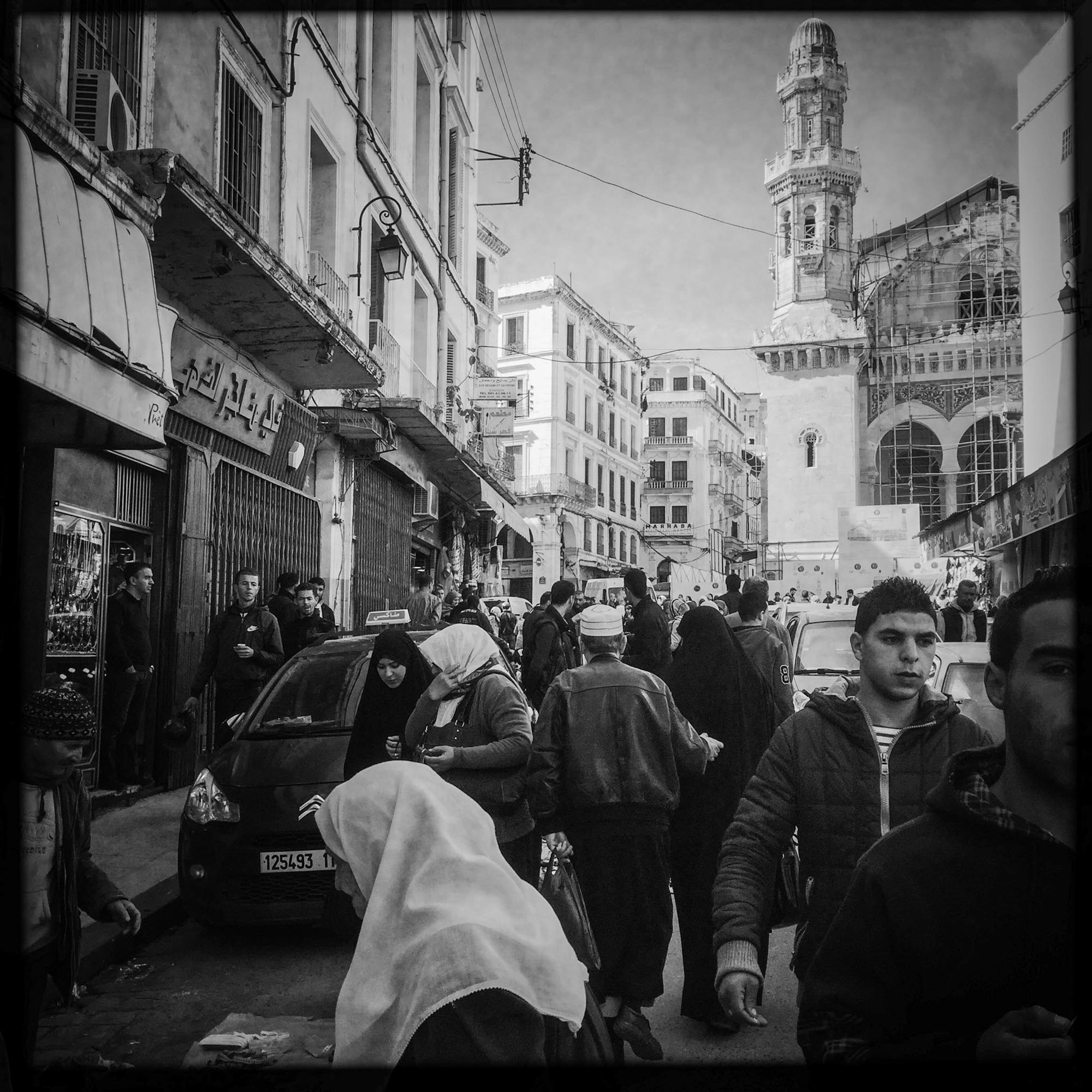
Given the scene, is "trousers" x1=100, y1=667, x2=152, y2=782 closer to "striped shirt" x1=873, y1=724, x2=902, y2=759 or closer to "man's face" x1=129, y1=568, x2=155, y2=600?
"man's face" x1=129, y1=568, x2=155, y2=600

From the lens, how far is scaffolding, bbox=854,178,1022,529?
48.0 metres

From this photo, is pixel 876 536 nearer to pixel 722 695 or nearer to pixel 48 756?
pixel 722 695

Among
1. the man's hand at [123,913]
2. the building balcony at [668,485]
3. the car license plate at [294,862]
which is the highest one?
the building balcony at [668,485]

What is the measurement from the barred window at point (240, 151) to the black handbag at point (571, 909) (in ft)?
27.5

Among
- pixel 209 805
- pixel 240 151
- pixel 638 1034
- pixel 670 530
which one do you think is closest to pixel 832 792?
pixel 638 1034

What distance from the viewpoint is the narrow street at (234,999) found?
4000 millimetres

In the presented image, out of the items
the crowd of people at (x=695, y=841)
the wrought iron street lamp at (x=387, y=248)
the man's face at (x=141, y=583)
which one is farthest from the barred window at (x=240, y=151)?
the crowd of people at (x=695, y=841)

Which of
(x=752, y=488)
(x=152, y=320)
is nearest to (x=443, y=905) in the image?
(x=152, y=320)

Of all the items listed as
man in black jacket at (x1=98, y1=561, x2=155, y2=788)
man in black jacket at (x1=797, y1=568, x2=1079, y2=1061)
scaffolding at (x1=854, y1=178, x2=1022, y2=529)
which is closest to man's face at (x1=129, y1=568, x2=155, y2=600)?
man in black jacket at (x1=98, y1=561, x2=155, y2=788)

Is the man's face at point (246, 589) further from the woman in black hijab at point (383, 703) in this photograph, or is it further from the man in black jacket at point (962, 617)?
the man in black jacket at point (962, 617)

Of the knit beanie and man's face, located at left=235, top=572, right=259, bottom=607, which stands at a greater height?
man's face, located at left=235, top=572, right=259, bottom=607

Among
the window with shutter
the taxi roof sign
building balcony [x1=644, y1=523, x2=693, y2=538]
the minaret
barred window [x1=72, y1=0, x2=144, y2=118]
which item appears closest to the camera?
barred window [x1=72, y1=0, x2=144, y2=118]

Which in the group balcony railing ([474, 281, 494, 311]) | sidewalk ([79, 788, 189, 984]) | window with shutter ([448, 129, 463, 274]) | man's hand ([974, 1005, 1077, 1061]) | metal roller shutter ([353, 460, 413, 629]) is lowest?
sidewalk ([79, 788, 189, 984])

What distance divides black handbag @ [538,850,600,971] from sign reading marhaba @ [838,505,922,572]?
29.9 m
